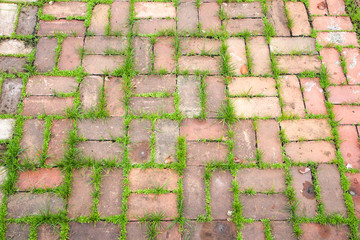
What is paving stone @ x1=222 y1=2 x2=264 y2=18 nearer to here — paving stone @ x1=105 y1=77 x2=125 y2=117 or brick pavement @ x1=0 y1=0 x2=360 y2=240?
brick pavement @ x1=0 y1=0 x2=360 y2=240

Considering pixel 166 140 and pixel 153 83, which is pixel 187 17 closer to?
pixel 153 83

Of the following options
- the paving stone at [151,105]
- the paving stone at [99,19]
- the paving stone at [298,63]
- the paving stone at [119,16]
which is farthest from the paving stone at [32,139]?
the paving stone at [298,63]

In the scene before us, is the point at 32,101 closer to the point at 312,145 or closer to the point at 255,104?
the point at 255,104

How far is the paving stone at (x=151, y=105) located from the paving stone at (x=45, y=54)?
884 millimetres

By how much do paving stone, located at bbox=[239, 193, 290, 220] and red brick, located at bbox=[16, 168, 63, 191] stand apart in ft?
4.91

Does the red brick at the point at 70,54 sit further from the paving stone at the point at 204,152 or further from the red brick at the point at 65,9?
the paving stone at the point at 204,152

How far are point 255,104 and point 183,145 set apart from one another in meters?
0.78

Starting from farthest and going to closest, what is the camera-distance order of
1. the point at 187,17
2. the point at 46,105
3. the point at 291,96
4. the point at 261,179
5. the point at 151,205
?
the point at 187,17 → the point at 291,96 → the point at 46,105 → the point at 261,179 → the point at 151,205

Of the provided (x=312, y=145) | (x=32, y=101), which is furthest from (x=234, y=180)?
(x=32, y=101)

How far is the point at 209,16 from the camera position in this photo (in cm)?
334

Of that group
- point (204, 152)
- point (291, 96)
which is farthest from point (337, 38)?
point (204, 152)

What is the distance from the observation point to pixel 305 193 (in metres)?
2.60

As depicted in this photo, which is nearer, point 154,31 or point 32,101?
point 32,101

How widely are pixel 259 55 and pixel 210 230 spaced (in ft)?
5.68
